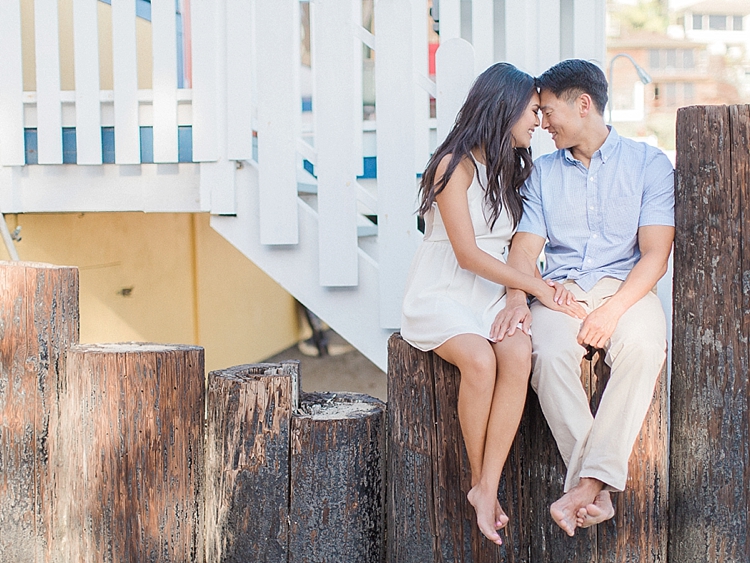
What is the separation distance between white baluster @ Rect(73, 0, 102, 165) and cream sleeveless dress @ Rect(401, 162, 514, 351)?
168cm

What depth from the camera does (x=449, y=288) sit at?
2.47m

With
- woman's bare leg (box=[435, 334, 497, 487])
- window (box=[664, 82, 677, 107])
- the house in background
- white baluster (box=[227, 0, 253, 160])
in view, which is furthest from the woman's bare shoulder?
window (box=[664, 82, 677, 107])

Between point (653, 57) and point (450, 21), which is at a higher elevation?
point (653, 57)

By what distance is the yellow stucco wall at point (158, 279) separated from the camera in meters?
4.39

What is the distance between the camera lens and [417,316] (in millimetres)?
2344

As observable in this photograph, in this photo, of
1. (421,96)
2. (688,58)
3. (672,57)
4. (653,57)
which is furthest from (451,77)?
(688,58)

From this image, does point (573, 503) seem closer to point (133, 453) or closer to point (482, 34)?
point (133, 453)

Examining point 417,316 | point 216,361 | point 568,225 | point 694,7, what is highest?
point 694,7

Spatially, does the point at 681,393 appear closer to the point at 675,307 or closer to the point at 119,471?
the point at 675,307

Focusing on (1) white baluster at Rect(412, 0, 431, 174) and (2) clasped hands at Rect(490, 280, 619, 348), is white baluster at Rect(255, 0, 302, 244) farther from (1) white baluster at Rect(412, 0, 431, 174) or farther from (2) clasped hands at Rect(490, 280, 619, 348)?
(2) clasped hands at Rect(490, 280, 619, 348)

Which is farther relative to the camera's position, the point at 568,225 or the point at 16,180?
the point at 16,180

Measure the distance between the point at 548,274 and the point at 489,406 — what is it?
600 mm

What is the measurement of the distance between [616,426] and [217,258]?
435 cm

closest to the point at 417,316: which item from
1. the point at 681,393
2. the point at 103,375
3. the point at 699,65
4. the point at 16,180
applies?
the point at 681,393
